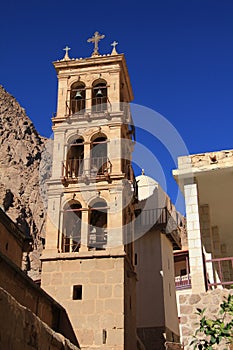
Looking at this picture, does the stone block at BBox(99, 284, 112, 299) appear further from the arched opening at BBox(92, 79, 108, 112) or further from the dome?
the dome

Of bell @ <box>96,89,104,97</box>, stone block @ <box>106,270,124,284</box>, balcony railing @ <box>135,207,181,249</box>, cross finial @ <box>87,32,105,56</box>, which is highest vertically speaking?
cross finial @ <box>87,32,105,56</box>

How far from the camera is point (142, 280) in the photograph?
26078mm

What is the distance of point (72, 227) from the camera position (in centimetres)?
2158

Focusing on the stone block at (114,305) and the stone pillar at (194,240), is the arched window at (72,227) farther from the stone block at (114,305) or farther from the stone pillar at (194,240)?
Answer: the stone pillar at (194,240)

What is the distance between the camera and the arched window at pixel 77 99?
2344 centimetres

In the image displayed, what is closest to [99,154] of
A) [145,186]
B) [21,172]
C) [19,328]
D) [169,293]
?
[145,186]

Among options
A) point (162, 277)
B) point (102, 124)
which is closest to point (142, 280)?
point (162, 277)

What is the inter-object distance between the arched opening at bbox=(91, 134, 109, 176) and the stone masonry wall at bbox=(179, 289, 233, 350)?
11.6 metres

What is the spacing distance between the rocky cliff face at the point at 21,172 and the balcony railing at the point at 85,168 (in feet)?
83.5

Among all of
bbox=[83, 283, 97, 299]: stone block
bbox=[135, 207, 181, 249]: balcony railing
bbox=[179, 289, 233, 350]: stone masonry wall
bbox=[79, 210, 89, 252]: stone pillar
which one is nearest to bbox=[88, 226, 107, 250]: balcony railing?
bbox=[79, 210, 89, 252]: stone pillar

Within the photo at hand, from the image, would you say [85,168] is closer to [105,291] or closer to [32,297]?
[105,291]

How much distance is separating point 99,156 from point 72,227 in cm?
350

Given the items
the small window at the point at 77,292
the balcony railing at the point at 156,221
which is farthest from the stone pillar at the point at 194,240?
the balcony railing at the point at 156,221

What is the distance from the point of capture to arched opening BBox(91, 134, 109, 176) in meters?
21.9
